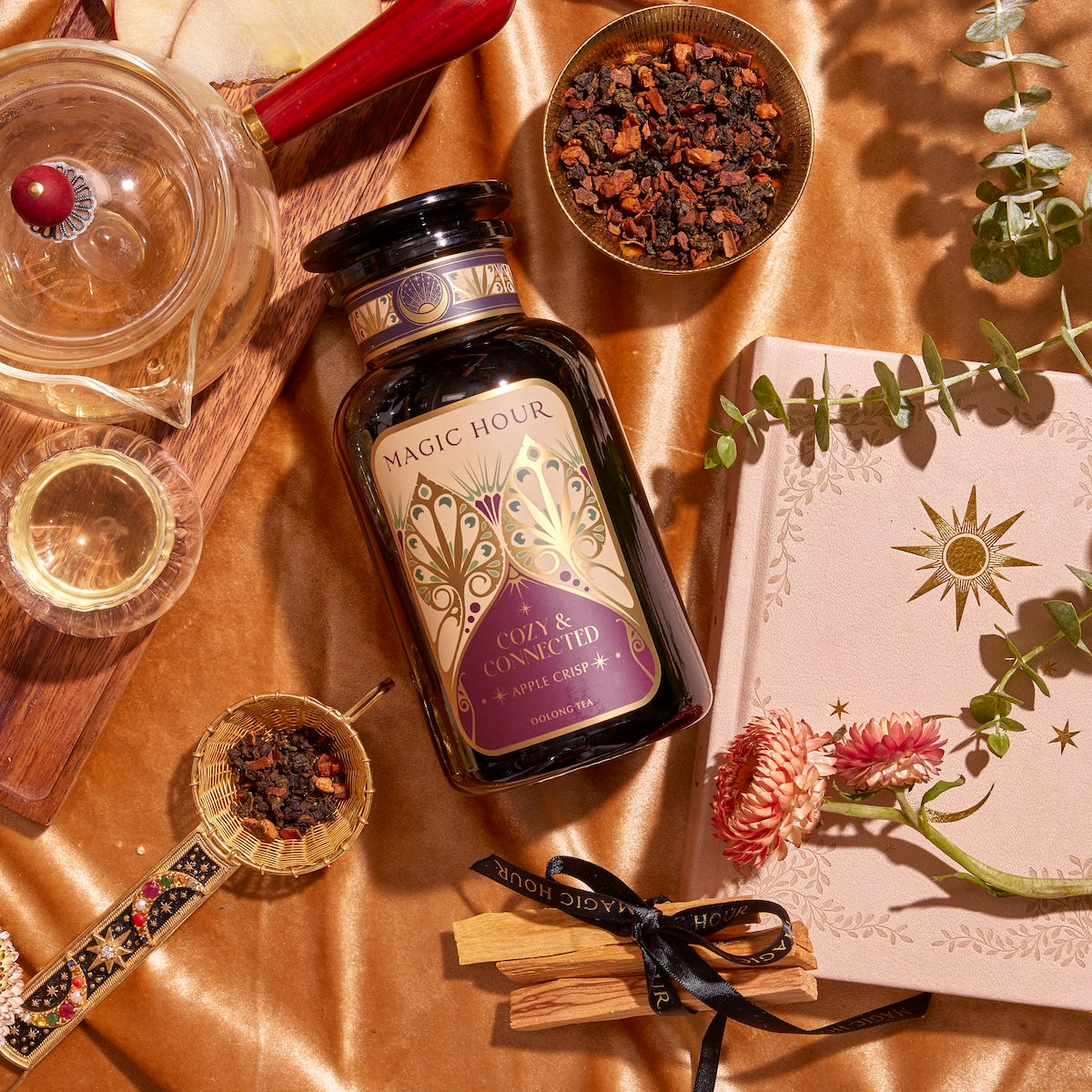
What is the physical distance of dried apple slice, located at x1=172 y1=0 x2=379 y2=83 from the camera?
0.76 metres

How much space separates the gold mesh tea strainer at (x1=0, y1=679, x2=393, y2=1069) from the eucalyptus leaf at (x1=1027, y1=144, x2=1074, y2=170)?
698 mm

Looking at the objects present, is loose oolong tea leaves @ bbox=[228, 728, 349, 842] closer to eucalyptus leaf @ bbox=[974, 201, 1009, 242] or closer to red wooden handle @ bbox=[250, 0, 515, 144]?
red wooden handle @ bbox=[250, 0, 515, 144]

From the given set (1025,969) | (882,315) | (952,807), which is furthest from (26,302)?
(1025,969)

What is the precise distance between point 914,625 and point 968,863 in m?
0.20

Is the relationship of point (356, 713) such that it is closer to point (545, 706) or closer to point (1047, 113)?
point (545, 706)

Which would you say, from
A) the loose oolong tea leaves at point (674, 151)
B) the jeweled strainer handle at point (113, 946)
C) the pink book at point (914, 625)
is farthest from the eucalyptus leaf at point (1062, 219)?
the jeweled strainer handle at point (113, 946)

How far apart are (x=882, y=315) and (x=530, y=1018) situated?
690mm

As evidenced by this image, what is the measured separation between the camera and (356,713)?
82 centimetres

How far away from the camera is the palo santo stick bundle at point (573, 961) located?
2.54 ft

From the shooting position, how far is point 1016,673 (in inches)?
32.5

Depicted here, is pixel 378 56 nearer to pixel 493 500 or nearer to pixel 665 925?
pixel 493 500

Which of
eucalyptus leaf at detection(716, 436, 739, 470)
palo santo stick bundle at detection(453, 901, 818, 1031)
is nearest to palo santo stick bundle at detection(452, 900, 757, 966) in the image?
palo santo stick bundle at detection(453, 901, 818, 1031)

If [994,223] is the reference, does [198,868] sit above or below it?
below

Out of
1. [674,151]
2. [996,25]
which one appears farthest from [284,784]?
[996,25]
